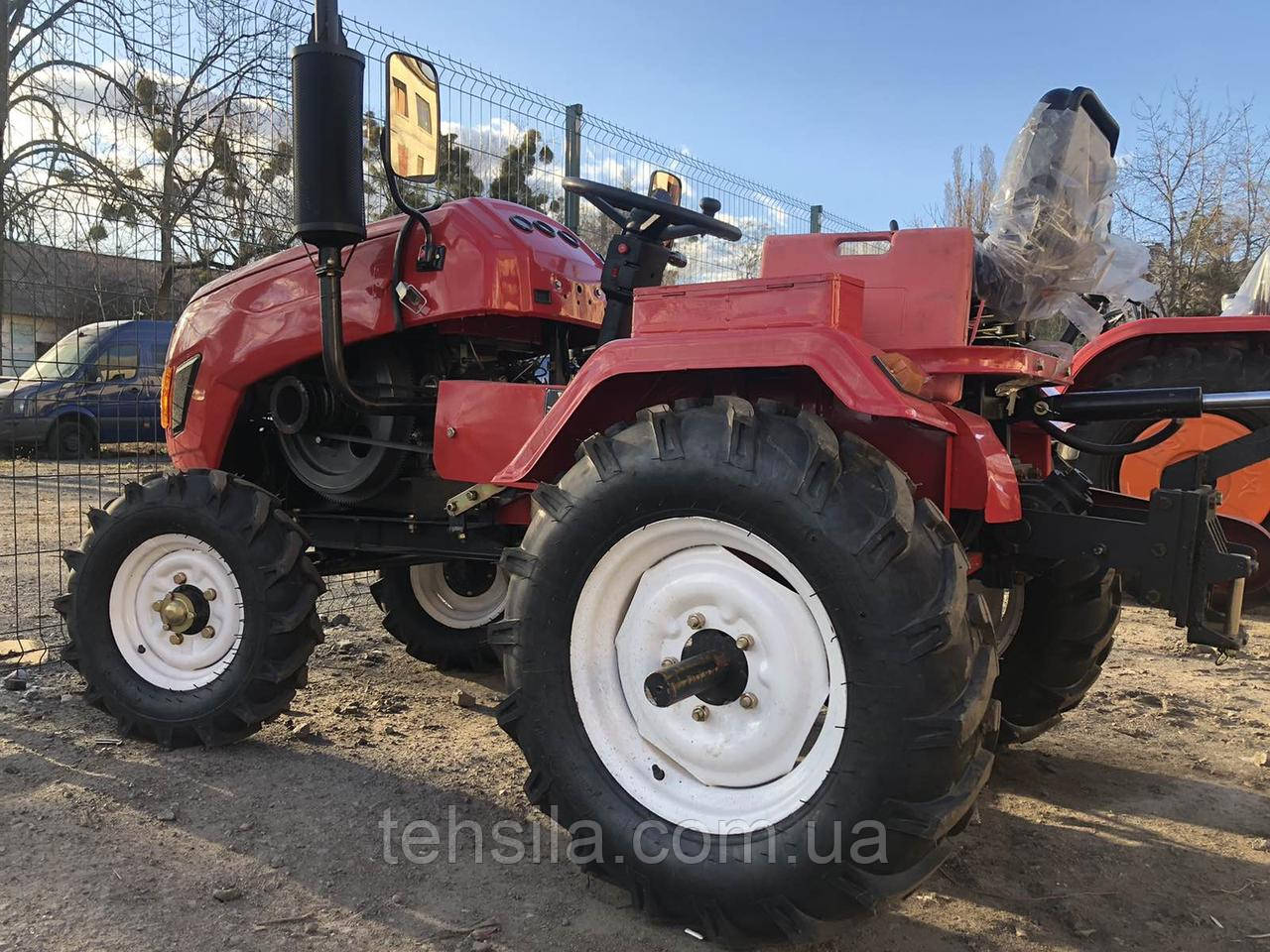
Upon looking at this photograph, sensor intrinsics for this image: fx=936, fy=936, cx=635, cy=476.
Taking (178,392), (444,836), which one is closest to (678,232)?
(444,836)

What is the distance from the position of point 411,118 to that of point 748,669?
1773 millimetres

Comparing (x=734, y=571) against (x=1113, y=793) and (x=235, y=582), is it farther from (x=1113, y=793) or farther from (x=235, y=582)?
(x=235, y=582)

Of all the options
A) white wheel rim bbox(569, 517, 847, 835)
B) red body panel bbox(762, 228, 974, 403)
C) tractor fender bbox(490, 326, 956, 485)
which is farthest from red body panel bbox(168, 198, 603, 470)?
white wheel rim bbox(569, 517, 847, 835)

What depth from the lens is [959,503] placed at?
231 centimetres

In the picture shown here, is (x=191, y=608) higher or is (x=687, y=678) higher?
(x=687, y=678)

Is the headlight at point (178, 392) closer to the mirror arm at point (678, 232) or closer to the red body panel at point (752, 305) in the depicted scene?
the mirror arm at point (678, 232)

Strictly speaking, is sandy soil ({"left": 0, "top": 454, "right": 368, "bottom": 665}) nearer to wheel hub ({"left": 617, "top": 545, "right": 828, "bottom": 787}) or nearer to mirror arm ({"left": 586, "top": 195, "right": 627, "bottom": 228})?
mirror arm ({"left": 586, "top": 195, "right": 627, "bottom": 228})

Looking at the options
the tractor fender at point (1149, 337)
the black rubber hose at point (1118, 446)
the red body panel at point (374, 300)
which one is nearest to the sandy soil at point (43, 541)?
the red body panel at point (374, 300)

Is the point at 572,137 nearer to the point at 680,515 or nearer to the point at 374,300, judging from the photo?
the point at 374,300

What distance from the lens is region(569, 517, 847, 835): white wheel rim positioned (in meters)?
1.98

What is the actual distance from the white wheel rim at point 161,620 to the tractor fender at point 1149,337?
3922 mm

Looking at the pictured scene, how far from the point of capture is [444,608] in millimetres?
4242

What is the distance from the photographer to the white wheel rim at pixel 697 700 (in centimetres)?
198

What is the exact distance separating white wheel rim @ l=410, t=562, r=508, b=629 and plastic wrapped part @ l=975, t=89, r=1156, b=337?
Answer: 2.48 m
